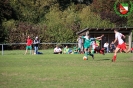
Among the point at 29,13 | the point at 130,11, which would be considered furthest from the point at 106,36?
the point at 29,13

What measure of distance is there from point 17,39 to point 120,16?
80.8 feet

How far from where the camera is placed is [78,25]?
231ft

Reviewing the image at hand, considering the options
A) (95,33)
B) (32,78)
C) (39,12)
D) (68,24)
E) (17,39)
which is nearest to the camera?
(32,78)

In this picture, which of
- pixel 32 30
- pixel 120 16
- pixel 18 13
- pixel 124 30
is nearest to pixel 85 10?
pixel 120 16

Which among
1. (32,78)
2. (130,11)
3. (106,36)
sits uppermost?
(130,11)

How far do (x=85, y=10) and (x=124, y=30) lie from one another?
112ft

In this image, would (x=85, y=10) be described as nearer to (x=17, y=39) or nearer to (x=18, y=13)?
(x=18, y=13)

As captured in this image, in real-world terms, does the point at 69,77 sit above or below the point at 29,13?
below

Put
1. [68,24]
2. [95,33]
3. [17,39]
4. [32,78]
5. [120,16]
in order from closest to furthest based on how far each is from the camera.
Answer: [32,78]
[95,33]
[17,39]
[68,24]
[120,16]

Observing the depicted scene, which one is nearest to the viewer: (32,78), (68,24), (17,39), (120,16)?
(32,78)

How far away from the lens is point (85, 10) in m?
84.4

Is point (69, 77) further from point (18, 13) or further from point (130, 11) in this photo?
point (18, 13)

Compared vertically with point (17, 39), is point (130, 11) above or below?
above

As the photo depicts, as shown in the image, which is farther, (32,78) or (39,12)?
(39,12)
